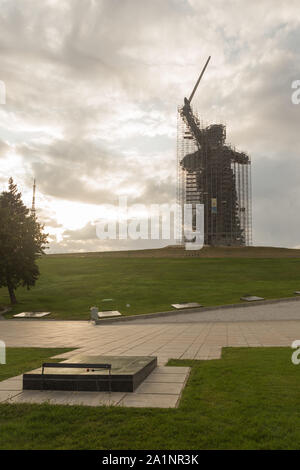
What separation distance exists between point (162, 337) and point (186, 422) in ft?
42.1

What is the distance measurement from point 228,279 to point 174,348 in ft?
104

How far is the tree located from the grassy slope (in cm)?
2216

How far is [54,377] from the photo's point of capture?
9.08 m

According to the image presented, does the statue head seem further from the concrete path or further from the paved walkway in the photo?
the concrete path

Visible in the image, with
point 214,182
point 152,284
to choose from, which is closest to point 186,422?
point 152,284

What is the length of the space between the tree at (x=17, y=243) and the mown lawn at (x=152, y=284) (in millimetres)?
2804

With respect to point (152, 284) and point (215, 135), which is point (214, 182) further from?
point (152, 284)

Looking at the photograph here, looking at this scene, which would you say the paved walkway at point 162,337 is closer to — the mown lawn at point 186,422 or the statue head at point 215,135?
the mown lawn at point 186,422

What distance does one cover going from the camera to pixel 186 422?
6.55 m

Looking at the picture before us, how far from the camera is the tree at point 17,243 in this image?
3628 centimetres

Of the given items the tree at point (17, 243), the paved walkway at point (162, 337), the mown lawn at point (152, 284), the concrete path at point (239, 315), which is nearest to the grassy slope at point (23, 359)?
the paved walkway at point (162, 337)

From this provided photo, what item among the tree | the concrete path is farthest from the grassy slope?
the tree
